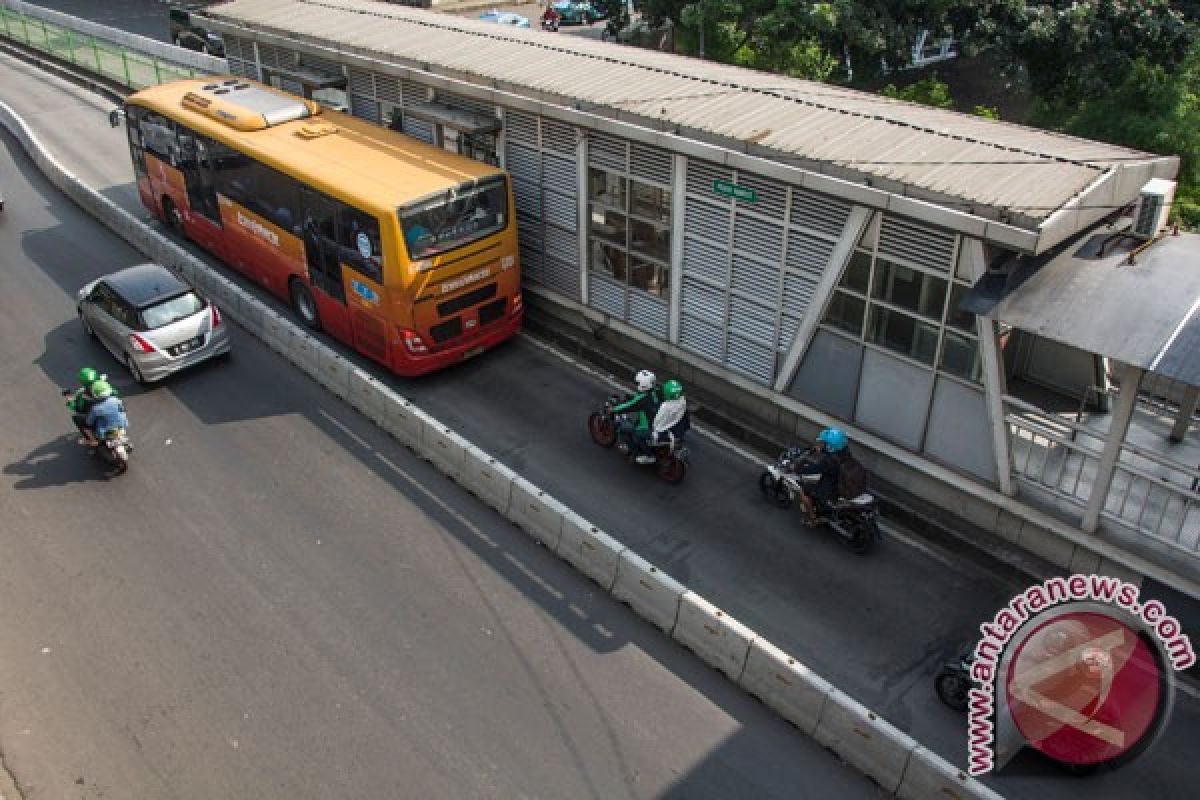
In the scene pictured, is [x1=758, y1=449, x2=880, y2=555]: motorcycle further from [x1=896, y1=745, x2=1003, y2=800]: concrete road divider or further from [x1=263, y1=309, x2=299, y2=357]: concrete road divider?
[x1=263, y1=309, x2=299, y2=357]: concrete road divider

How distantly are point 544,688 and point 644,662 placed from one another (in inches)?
44.2

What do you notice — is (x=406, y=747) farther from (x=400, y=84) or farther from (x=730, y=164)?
(x=400, y=84)

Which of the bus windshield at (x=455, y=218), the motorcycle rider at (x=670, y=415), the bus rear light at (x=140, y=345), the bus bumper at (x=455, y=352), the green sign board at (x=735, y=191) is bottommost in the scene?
the bus bumper at (x=455, y=352)

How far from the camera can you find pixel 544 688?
978 cm

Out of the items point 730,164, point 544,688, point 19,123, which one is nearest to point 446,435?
point 544,688

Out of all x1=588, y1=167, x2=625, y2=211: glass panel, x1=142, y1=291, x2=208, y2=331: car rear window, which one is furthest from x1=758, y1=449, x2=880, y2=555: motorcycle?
x1=142, y1=291, x2=208, y2=331: car rear window

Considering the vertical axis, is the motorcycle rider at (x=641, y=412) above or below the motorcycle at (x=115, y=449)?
above

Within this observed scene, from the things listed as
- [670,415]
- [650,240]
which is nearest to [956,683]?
[670,415]

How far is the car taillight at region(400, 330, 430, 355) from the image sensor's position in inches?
574

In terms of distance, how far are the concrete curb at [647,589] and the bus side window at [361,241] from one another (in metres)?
1.51

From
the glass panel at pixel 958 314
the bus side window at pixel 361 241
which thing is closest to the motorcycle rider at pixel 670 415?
the glass panel at pixel 958 314

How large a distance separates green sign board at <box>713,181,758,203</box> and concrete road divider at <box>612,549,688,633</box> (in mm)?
5059

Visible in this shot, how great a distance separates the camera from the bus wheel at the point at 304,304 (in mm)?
16656

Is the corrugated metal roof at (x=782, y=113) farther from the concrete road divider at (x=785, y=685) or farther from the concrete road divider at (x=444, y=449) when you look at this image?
the concrete road divider at (x=444, y=449)
